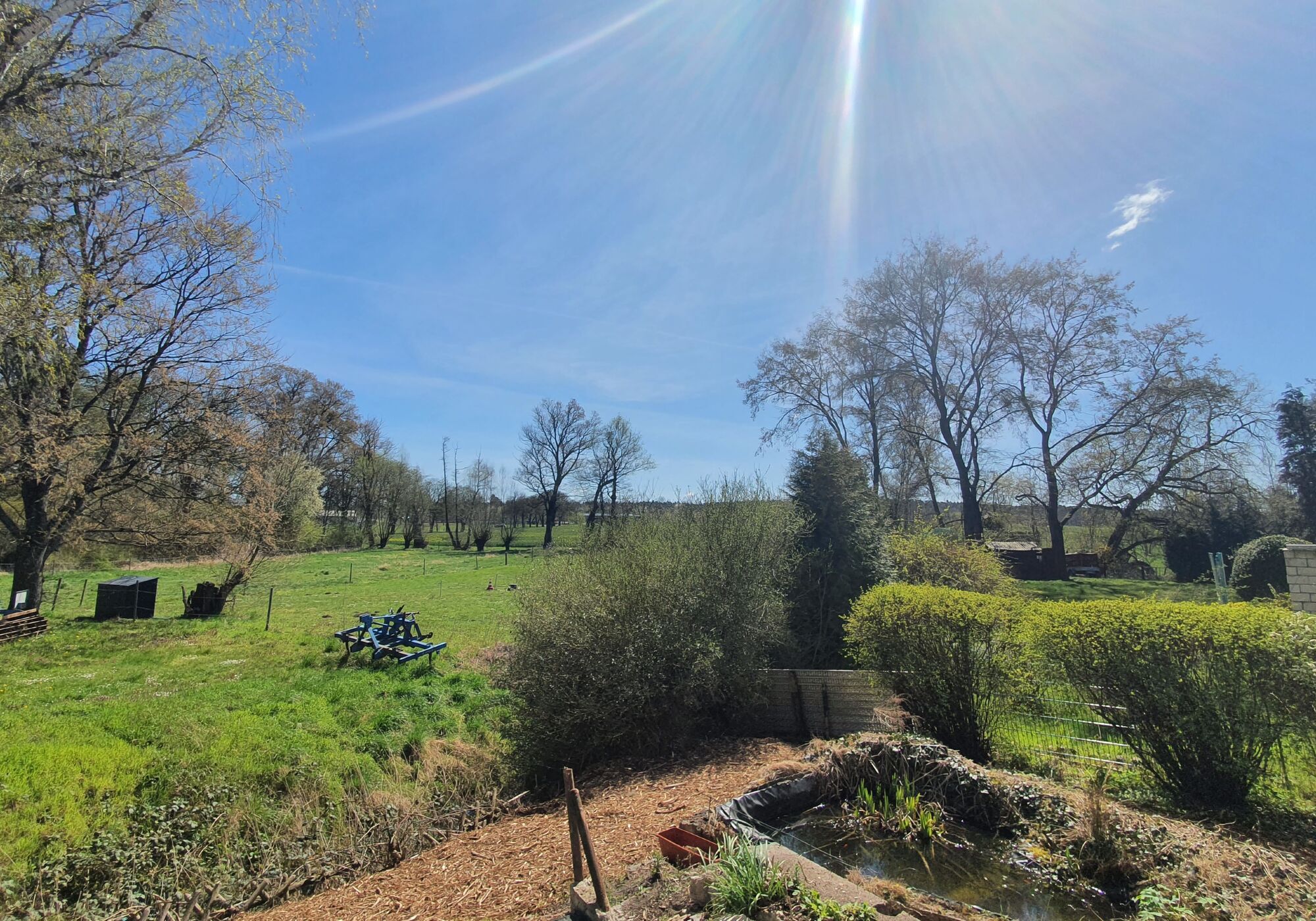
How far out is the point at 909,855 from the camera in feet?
12.9

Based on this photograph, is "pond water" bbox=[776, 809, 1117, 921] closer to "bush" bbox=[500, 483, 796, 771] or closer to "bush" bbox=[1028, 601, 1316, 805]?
"bush" bbox=[1028, 601, 1316, 805]

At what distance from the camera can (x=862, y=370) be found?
23.1 meters

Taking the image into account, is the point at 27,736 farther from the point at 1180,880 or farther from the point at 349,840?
the point at 1180,880

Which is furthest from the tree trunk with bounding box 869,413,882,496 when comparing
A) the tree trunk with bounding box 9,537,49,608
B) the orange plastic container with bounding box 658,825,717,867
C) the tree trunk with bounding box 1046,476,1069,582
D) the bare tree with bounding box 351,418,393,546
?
the bare tree with bounding box 351,418,393,546

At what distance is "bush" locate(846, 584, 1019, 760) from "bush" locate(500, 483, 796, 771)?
1808 mm

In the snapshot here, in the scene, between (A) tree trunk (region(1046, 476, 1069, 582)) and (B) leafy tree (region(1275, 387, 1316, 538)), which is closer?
(A) tree trunk (region(1046, 476, 1069, 582))

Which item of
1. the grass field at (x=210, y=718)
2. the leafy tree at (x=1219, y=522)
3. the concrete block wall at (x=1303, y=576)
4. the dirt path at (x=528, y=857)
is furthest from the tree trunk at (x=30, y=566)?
the leafy tree at (x=1219, y=522)

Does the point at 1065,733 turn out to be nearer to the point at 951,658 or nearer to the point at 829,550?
the point at 951,658

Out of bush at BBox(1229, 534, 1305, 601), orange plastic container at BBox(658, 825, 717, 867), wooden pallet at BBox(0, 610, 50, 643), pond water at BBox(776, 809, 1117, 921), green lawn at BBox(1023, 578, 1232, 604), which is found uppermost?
bush at BBox(1229, 534, 1305, 601)

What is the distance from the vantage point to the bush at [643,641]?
636cm

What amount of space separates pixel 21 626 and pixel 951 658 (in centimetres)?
1649

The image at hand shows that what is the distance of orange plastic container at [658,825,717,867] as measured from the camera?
11.5 feet

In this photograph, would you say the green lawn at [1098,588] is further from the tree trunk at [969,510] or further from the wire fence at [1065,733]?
the wire fence at [1065,733]

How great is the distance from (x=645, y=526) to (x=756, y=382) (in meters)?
18.5
